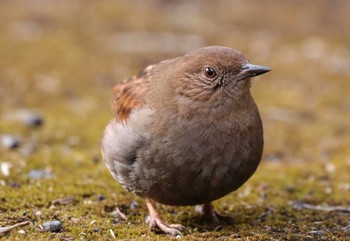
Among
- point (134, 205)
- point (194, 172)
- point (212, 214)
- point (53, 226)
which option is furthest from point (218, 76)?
point (53, 226)

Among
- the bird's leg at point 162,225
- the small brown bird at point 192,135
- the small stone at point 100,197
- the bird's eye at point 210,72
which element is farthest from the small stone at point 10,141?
the bird's eye at point 210,72

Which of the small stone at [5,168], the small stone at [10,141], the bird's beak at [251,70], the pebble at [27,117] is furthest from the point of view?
the pebble at [27,117]

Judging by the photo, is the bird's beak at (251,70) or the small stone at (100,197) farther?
the small stone at (100,197)

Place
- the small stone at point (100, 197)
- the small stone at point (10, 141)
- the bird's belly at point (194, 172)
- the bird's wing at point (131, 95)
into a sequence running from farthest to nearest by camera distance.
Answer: the small stone at point (10, 141) → the small stone at point (100, 197) → the bird's wing at point (131, 95) → the bird's belly at point (194, 172)

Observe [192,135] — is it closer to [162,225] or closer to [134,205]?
[162,225]

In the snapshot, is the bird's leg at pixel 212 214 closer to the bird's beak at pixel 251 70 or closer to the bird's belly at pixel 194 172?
the bird's belly at pixel 194 172

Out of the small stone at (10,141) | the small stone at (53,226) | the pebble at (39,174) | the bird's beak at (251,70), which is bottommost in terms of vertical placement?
the small stone at (53,226)

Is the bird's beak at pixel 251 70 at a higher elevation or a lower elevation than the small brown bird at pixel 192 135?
higher
